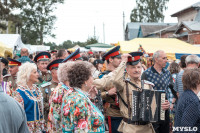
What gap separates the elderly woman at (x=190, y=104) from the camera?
11.3 feet

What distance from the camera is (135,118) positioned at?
12.4 feet

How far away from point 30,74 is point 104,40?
50443 millimetres

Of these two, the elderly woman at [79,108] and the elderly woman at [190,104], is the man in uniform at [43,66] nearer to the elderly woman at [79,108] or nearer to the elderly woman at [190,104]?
the elderly woman at [79,108]

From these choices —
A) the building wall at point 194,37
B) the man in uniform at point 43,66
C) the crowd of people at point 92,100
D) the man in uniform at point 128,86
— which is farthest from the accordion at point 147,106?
the building wall at point 194,37

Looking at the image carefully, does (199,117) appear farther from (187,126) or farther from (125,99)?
(125,99)

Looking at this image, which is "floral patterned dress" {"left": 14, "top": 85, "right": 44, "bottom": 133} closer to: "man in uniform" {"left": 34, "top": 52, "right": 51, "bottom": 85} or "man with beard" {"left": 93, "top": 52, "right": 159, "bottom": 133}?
"man with beard" {"left": 93, "top": 52, "right": 159, "bottom": 133}

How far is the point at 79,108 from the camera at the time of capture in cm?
269

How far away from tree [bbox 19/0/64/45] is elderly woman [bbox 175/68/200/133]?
42913 mm

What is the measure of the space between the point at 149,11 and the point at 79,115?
51.9m

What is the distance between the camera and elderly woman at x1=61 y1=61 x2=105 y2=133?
106 inches

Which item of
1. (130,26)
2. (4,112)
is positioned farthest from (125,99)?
(130,26)

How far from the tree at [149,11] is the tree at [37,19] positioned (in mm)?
16672

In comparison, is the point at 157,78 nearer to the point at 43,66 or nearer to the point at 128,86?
the point at 128,86

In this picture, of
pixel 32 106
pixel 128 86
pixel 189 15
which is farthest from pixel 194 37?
pixel 32 106
